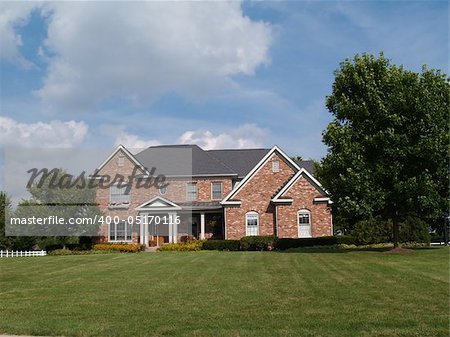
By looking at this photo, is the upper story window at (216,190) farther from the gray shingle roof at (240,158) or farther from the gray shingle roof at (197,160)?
the gray shingle roof at (240,158)

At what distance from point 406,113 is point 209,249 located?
17200mm

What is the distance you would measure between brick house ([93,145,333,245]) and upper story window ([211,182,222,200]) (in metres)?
0.09

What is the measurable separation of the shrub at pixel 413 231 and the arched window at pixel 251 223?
1075 centimetres

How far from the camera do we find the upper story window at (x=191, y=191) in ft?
140

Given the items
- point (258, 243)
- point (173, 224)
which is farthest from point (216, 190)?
point (258, 243)

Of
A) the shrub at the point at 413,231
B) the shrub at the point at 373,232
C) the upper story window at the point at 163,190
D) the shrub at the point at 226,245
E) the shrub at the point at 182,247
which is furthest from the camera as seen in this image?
the upper story window at the point at 163,190

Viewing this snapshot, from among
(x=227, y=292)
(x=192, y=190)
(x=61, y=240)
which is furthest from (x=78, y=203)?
(x=227, y=292)

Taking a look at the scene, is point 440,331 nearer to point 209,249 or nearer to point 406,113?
point 406,113

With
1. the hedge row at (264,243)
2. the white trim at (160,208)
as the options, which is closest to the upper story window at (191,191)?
the white trim at (160,208)

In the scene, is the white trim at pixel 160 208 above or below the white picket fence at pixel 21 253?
above

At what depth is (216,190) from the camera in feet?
140

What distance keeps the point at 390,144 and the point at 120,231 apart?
84.2ft

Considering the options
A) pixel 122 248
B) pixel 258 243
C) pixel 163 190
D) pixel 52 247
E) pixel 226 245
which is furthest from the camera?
pixel 163 190

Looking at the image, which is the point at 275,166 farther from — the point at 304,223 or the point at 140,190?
the point at 140,190
